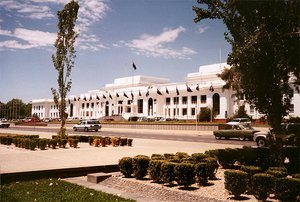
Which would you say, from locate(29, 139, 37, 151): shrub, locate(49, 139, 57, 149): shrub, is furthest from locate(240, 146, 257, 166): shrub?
locate(29, 139, 37, 151): shrub

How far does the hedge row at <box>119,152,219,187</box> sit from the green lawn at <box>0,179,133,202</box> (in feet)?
6.17

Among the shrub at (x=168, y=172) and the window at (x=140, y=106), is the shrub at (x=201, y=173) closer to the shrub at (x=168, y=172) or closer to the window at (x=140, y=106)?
the shrub at (x=168, y=172)

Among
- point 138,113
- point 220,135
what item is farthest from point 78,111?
point 220,135

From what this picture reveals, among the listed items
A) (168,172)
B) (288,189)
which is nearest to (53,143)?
(168,172)

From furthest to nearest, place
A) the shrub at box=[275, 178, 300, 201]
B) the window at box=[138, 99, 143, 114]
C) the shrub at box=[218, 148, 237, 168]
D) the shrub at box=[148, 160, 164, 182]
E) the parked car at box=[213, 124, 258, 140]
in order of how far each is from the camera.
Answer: the window at box=[138, 99, 143, 114] < the parked car at box=[213, 124, 258, 140] < the shrub at box=[218, 148, 237, 168] < the shrub at box=[148, 160, 164, 182] < the shrub at box=[275, 178, 300, 201]

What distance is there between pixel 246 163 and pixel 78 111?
111 meters

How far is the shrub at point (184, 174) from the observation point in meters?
9.39

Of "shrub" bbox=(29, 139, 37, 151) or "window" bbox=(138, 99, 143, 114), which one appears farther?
"window" bbox=(138, 99, 143, 114)

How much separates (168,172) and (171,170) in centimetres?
11

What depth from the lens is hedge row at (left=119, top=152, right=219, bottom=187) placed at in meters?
9.45

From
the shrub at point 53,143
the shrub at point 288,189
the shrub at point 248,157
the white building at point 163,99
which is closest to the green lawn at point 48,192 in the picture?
the shrub at point 288,189

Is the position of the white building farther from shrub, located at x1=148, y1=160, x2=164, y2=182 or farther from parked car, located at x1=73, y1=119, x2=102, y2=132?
shrub, located at x1=148, y1=160, x2=164, y2=182

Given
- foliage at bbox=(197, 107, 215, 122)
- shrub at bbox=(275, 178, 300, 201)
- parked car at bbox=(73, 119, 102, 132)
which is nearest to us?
shrub at bbox=(275, 178, 300, 201)

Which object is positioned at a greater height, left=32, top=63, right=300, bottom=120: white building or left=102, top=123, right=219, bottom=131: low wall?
left=32, top=63, right=300, bottom=120: white building
